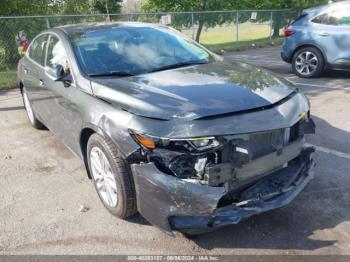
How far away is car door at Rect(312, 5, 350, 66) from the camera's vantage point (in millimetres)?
8086

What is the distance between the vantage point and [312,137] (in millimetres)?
5133

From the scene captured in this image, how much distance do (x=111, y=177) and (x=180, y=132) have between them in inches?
34.0

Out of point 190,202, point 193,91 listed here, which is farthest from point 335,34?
point 190,202

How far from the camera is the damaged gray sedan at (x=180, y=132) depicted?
273 centimetres

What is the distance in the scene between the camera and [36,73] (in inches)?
198

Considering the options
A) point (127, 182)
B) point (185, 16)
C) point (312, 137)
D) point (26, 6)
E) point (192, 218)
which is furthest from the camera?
point (185, 16)

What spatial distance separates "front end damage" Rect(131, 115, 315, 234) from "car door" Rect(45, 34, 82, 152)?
119cm

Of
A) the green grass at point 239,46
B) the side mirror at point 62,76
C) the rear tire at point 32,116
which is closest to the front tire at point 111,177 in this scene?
the side mirror at point 62,76

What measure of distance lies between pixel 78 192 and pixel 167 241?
131 cm

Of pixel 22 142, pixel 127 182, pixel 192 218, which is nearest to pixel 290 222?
pixel 192 218

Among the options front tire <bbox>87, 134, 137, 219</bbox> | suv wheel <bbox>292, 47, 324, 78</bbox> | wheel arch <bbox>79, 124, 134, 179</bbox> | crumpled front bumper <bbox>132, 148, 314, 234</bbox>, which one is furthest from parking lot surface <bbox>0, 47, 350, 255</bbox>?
suv wheel <bbox>292, 47, 324, 78</bbox>

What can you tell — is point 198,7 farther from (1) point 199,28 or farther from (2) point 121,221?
(2) point 121,221

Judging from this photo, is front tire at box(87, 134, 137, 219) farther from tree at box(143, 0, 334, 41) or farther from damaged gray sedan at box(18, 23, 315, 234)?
tree at box(143, 0, 334, 41)

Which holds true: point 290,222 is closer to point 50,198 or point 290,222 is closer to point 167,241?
point 167,241
